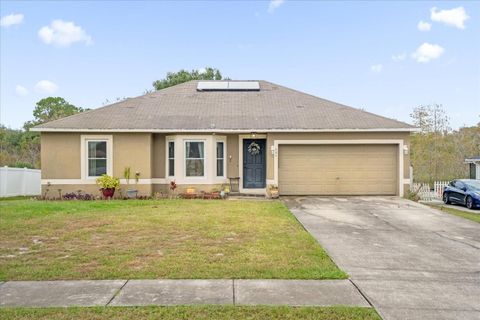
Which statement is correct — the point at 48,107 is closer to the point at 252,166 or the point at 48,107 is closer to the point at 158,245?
the point at 252,166

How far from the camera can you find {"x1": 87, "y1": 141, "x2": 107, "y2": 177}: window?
15477mm

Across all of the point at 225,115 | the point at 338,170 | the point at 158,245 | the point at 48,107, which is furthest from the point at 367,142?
the point at 48,107

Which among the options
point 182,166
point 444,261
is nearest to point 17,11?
point 182,166

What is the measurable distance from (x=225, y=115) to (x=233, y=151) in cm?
169

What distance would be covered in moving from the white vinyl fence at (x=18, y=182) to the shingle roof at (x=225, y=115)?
487 cm

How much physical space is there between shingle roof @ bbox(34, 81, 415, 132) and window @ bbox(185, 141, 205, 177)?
853mm

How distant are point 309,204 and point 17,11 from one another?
54.6ft

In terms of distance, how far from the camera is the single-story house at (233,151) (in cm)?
1532

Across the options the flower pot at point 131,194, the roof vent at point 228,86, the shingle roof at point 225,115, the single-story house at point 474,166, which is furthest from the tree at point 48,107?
the single-story house at point 474,166

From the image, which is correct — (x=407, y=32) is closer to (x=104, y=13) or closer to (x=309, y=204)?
(x=309, y=204)

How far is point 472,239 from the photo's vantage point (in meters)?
8.20

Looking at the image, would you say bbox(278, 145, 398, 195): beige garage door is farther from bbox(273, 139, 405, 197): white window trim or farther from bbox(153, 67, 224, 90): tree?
bbox(153, 67, 224, 90): tree

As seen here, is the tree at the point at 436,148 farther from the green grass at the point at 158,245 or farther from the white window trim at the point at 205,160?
the green grass at the point at 158,245

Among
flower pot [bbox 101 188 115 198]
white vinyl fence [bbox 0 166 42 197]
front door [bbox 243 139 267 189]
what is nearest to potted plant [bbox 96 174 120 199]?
flower pot [bbox 101 188 115 198]
